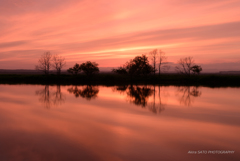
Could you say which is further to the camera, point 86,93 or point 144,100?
point 86,93

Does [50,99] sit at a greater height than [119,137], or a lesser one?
greater

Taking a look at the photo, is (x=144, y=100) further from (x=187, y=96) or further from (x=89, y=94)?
(x=89, y=94)

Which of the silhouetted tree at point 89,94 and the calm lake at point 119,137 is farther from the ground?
the silhouetted tree at point 89,94

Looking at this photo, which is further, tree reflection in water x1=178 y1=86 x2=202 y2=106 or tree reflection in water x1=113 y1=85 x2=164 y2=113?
tree reflection in water x1=178 y1=86 x2=202 y2=106

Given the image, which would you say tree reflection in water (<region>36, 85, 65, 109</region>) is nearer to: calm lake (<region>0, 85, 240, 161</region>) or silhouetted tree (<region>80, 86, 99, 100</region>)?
silhouetted tree (<region>80, 86, 99, 100</region>)

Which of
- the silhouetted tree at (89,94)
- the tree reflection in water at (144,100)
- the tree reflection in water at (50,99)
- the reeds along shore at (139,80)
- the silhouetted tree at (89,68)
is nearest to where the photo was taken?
the tree reflection in water at (144,100)

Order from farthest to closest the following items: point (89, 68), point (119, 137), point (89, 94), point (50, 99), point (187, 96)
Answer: point (89, 68) → point (89, 94) → point (187, 96) → point (50, 99) → point (119, 137)

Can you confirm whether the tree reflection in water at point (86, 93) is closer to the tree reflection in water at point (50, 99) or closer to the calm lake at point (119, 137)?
the tree reflection in water at point (50, 99)

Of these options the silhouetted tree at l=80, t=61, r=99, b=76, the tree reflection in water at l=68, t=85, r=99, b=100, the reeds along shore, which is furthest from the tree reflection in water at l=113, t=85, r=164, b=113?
the silhouetted tree at l=80, t=61, r=99, b=76

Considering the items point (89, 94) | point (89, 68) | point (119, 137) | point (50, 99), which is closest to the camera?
point (119, 137)

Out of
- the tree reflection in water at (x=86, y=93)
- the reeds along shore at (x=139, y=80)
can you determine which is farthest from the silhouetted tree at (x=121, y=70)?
the tree reflection in water at (x=86, y=93)

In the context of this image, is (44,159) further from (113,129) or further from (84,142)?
(113,129)

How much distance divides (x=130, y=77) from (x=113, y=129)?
42311mm

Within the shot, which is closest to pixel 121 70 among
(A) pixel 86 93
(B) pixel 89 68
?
(B) pixel 89 68
